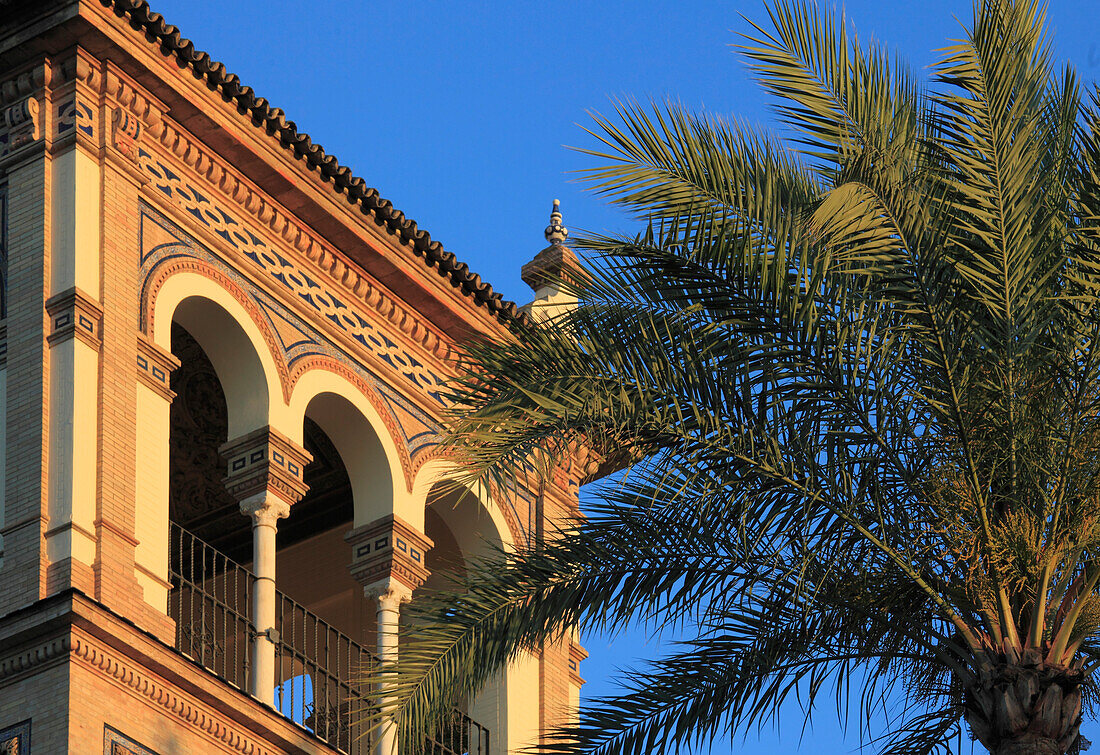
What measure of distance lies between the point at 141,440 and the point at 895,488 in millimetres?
6602

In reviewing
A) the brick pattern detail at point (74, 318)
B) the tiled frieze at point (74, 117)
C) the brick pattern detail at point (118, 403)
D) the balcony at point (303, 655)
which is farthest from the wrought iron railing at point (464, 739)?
the tiled frieze at point (74, 117)

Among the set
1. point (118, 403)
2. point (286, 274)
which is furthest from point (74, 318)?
point (286, 274)

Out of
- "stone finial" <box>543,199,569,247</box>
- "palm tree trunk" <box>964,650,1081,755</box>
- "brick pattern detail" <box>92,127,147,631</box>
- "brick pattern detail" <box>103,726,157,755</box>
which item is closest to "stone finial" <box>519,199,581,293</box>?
"stone finial" <box>543,199,569,247</box>

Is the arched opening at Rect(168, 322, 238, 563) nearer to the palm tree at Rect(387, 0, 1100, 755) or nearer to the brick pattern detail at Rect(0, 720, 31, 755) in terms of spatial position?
the brick pattern detail at Rect(0, 720, 31, 755)

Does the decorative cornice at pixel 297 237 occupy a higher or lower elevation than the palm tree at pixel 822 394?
higher

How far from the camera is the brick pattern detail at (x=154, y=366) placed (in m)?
16.8

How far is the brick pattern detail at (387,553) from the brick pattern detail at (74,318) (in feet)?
11.7

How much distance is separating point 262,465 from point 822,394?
713cm

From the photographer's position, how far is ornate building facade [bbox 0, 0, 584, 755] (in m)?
15.5

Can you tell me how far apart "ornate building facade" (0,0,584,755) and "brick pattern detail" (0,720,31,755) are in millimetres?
20

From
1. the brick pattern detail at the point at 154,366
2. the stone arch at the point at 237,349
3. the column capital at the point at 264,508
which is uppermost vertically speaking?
the stone arch at the point at 237,349

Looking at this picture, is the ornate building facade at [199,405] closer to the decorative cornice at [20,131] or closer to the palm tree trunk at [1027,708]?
Answer: the decorative cornice at [20,131]

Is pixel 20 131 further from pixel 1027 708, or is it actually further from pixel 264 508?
pixel 1027 708

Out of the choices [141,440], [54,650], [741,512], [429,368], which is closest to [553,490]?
[429,368]
